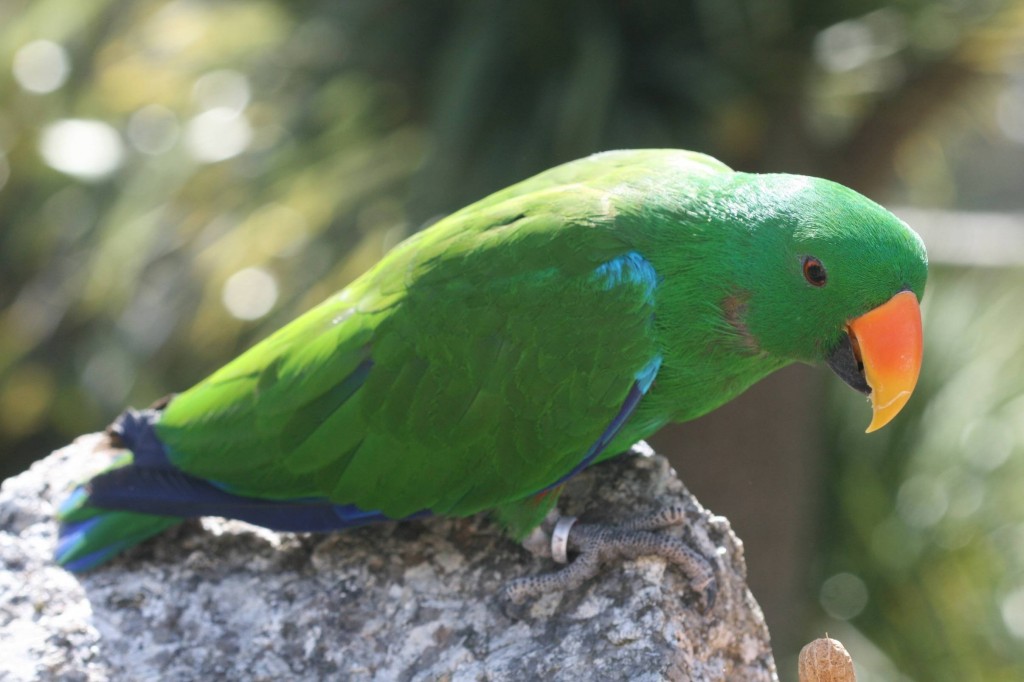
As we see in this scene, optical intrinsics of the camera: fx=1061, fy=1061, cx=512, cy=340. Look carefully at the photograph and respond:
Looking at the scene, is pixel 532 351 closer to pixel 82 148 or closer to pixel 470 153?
pixel 470 153

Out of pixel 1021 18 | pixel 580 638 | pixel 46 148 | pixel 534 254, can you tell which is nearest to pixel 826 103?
pixel 1021 18

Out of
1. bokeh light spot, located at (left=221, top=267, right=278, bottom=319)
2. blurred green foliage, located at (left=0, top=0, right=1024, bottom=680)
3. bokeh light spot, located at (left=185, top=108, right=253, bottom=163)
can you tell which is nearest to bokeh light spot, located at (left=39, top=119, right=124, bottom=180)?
blurred green foliage, located at (left=0, top=0, right=1024, bottom=680)

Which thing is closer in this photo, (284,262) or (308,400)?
(308,400)

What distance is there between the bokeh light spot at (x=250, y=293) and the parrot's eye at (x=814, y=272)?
312cm

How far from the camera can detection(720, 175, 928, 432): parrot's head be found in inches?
76.9

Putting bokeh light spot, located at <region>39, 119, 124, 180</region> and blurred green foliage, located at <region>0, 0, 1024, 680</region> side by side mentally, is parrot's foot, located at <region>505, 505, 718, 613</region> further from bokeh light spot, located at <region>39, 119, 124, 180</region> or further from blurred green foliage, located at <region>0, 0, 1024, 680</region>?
bokeh light spot, located at <region>39, 119, 124, 180</region>

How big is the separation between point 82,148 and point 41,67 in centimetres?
63

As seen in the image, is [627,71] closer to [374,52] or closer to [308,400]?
[374,52]

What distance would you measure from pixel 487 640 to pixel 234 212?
10.5 feet

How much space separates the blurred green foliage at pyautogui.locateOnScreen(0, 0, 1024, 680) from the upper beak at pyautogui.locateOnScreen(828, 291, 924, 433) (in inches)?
89.9

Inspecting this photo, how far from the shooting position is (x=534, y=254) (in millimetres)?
2178

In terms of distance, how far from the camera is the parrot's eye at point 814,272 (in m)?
1.99

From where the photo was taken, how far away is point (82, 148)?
558 centimetres

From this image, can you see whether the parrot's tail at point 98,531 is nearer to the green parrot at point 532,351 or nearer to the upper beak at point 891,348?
the green parrot at point 532,351
